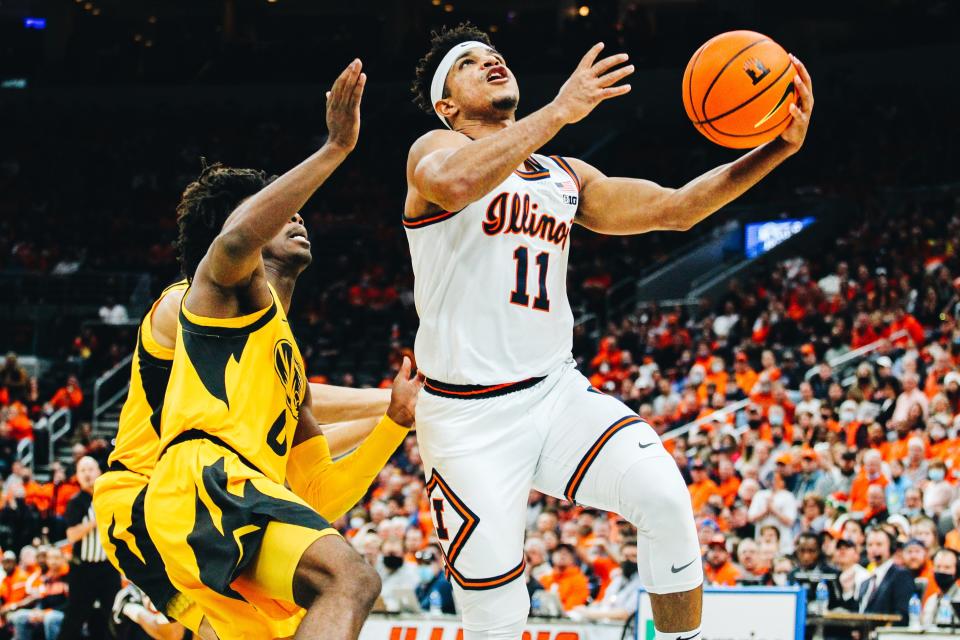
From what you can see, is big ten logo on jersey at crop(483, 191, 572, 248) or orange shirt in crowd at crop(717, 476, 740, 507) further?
orange shirt in crowd at crop(717, 476, 740, 507)

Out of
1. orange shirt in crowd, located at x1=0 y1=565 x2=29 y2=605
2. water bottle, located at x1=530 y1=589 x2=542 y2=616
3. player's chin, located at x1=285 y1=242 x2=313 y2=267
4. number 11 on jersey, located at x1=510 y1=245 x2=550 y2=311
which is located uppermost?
player's chin, located at x1=285 y1=242 x2=313 y2=267

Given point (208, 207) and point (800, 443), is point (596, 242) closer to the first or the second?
point (800, 443)

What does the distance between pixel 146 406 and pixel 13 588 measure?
30.8 ft

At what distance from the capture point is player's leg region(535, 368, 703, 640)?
14.6 feet

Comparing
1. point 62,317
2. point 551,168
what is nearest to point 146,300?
point 62,317

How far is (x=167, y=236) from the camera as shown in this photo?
27.1 m

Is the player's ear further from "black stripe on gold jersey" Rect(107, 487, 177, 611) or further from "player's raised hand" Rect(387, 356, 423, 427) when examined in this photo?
"black stripe on gold jersey" Rect(107, 487, 177, 611)

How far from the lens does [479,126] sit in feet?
16.1

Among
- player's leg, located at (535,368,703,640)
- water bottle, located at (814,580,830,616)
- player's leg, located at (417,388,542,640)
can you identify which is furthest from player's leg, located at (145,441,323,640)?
water bottle, located at (814,580,830,616)

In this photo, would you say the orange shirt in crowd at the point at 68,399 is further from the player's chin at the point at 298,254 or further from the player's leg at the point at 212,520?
the player's leg at the point at 212,520

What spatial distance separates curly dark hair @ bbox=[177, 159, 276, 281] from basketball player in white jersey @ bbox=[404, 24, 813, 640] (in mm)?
703

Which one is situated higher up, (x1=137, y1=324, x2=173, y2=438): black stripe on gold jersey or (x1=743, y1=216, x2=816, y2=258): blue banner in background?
(x1=743, y1=216, x2=816, y2=258): blue banner in background

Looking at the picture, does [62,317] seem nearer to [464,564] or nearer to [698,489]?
[698,489]

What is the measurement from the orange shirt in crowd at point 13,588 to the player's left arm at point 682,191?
33.2 ft
